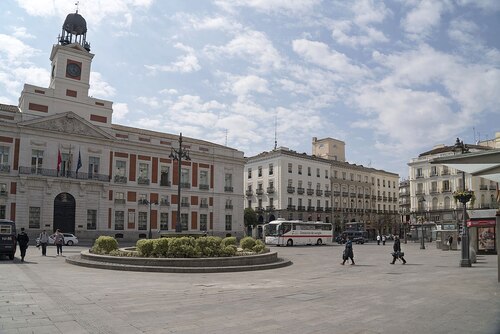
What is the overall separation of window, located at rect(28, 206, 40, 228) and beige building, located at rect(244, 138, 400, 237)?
3258cm

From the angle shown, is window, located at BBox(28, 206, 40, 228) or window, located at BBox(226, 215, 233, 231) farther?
window, located at BBox(226, 215, 233, 231)

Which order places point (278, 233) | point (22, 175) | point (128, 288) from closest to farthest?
point (128, 288), point (22, 175), point (278, 233)

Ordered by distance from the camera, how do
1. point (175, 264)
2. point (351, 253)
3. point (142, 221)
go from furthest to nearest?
point (142, 221), point (351, 253), point (175, 264)

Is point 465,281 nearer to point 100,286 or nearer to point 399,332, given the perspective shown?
point 399,332

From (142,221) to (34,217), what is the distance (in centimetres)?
1205

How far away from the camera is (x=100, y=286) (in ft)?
40.7

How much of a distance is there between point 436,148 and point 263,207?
1448 inches

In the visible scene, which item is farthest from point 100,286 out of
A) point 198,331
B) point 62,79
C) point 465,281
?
point 62,79

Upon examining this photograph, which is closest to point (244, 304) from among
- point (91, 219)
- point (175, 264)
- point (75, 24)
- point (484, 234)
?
point (175, 264)

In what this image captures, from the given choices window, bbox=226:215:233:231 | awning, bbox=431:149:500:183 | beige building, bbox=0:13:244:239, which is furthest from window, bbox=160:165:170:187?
awning, bbox=431:149:500:183

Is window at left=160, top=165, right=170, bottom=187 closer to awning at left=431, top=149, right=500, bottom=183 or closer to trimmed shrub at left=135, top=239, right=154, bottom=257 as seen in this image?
trimmed shrub at left=135, top=239, right=154, bottom=257

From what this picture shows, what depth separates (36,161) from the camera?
44.6 metres

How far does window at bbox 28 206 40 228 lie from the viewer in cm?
4350

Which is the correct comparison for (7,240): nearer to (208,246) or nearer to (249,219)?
(208,246)
